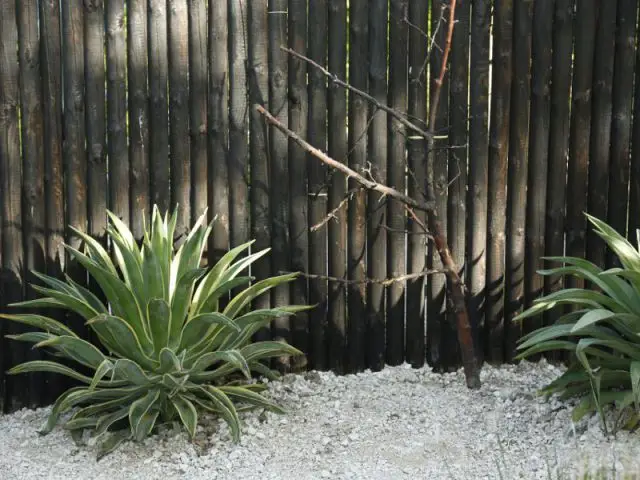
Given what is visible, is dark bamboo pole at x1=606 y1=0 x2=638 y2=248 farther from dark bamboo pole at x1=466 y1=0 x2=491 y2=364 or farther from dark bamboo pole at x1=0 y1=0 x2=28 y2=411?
Answer: dark bamboo pole at x1=0 y1=0 x2=28 y2=411

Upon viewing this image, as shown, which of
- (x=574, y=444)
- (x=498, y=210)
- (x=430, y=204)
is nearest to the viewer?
(x=574, y=444)

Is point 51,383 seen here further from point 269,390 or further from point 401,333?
point 401,333

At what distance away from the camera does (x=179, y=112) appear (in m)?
5.43

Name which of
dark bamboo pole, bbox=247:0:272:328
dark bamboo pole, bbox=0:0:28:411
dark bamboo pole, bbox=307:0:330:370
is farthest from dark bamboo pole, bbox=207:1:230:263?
dark bamboo pole, bbox=0:0:28:411

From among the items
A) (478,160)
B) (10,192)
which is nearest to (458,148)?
(478,160)

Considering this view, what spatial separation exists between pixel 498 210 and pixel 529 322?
0.66 metres

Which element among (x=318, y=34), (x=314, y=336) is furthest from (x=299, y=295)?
(x=318, y=34)

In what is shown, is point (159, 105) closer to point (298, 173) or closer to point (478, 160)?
point (298, 173)

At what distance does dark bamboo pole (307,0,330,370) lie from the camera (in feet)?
17.8

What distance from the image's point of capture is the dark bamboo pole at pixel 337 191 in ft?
17.9

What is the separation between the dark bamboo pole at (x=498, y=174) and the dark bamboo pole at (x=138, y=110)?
1.85 metres

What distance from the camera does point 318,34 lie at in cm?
543

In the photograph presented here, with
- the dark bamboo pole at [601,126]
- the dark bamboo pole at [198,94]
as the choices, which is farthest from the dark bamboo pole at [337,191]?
the dark bamboo pole at [601,126]

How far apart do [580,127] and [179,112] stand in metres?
2.16
